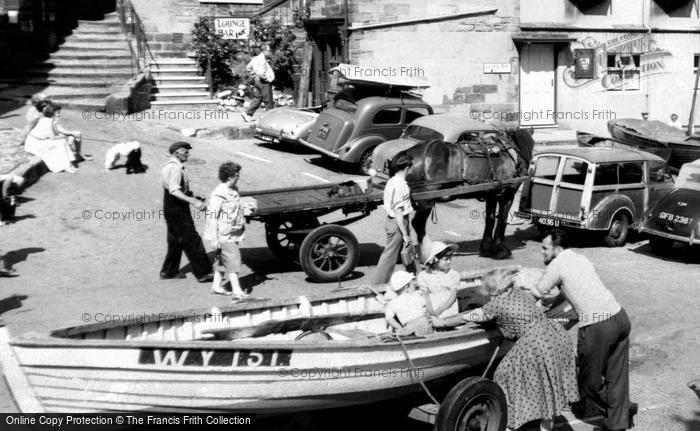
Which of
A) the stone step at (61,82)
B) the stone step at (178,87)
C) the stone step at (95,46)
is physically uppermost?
the stone step at (95,46)

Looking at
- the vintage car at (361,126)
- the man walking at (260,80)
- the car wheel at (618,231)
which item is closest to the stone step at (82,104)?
the man walking at (260,80)

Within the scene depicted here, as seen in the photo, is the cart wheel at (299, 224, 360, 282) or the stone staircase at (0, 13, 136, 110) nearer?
the cart wheel at (299, 224, 360, 282)

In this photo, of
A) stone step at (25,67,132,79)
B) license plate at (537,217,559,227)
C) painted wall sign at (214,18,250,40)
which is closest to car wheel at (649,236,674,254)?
license plate at (537,217,559,227)

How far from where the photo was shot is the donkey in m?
12.6

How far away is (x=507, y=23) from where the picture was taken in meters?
23.9

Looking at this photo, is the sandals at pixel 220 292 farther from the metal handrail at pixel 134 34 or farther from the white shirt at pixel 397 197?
the metal handrail at pixel 134 34

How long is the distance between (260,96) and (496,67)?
269 inches

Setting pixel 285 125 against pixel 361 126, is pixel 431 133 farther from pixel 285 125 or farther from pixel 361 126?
pixel 285 125

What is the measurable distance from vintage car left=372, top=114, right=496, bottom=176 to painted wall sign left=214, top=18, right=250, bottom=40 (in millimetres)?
8826

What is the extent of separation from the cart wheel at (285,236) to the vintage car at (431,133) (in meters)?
4.10

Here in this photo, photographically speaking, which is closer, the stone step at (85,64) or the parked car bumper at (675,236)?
the parked car bumper at (675,236)

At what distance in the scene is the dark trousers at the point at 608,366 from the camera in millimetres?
7250

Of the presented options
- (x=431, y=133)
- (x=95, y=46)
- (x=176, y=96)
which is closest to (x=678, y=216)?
(x=431, y=133)

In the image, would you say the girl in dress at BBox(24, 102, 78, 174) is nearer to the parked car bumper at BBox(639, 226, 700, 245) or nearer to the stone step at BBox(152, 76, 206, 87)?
the stone step at BBox(152, 76, 206, 87)
